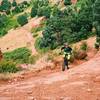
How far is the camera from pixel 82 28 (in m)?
53.9

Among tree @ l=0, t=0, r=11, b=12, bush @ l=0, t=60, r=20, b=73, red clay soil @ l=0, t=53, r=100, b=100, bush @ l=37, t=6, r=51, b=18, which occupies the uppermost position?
tree @ l=0, t=0, r=11, b=12

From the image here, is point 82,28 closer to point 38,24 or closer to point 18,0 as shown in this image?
point 38,24

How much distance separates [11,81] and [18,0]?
110567 mm

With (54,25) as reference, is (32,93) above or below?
below

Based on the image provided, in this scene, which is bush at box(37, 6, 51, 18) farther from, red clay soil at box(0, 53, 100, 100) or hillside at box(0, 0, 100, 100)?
red clay soil at box(0, 53, 100, 100)

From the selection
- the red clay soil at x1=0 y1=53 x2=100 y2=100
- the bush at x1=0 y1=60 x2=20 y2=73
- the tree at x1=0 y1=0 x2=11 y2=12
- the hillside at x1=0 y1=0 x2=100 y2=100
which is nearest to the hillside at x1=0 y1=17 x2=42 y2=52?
the hillside at x1=0 y1=0 x2=100 y2=100

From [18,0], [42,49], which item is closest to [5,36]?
[42,49]

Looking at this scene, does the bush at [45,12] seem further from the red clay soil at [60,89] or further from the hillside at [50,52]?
the red clay soil at [60,89]

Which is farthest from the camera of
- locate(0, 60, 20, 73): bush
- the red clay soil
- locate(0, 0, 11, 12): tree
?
locate(0, 0, 11, 12): tree

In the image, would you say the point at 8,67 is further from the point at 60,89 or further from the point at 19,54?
the point at 19,54

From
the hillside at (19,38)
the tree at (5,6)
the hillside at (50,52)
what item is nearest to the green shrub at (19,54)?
the hillside at (50,52)

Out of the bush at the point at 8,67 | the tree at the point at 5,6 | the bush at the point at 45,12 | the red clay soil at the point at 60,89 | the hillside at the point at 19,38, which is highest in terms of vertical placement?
the tree at the point at 5,6

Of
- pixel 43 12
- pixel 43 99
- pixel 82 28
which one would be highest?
pixel 43 12

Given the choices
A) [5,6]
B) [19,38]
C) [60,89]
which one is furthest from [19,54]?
[5,6]
